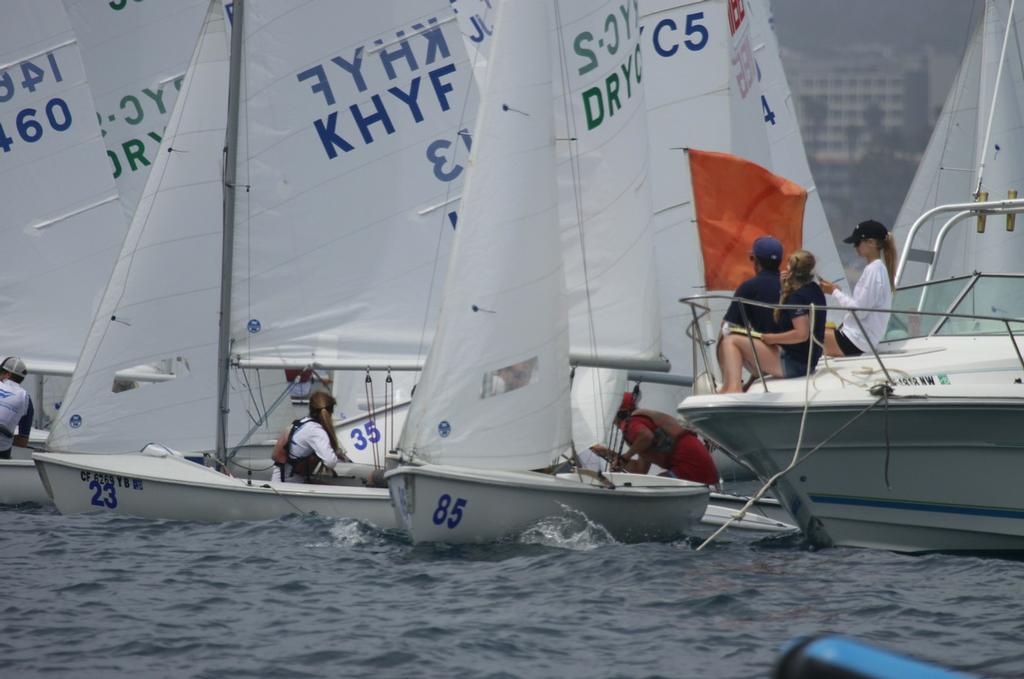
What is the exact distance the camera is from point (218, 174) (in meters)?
12.6

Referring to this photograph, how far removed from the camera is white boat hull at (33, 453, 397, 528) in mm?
11477

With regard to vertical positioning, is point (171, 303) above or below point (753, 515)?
above

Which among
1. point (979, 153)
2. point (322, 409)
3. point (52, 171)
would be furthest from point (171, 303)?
point (979, 153)

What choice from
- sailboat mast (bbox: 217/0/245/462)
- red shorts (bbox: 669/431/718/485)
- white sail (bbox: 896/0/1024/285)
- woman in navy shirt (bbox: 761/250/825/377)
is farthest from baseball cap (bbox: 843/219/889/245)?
sailboat mast (bbox: 217/0/245/462)

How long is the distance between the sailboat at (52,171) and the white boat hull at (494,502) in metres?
6.91

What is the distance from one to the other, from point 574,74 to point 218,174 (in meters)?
2.83

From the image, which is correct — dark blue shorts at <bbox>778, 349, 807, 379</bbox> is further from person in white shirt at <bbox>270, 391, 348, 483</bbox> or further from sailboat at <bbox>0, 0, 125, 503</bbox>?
sailboat at <bbox>0, 0, 125, 503</bbox>

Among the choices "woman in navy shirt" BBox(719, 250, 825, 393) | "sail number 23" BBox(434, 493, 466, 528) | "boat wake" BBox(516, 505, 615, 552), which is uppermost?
"woman in navy shirt" BBox(719, 250, 825, 393)

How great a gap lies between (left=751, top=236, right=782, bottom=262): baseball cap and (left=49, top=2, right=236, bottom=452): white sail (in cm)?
433

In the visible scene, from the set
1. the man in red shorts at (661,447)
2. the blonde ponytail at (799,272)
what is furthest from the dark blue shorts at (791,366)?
the man in red shorts at (661,447)

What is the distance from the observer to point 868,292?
10422 millimetres

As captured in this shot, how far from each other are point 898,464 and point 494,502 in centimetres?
235

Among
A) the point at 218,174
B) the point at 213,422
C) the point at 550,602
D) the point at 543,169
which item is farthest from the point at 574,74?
the point at 550,602

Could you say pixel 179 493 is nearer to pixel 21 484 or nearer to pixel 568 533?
pixel 21 484
